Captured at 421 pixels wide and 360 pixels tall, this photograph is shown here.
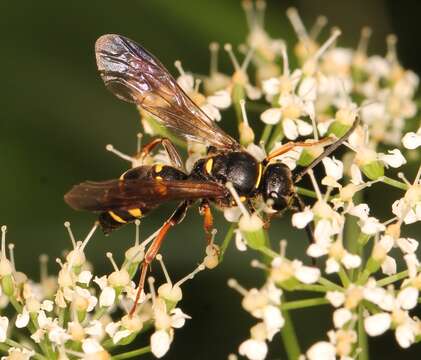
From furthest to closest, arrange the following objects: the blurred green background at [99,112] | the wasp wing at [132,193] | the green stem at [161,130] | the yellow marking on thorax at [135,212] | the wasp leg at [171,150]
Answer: the blurred green background at [99,112], the green stem at [161,130], the wasp leg at [171,150], the yellow marking on thorax at [135,212], the wasp wing at [132,193]

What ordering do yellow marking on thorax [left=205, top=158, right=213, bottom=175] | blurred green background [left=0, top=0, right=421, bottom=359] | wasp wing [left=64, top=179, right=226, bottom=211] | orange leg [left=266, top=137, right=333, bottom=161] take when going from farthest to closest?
blurred green background [left=0, top=0, right=421, bottom=359], orange leg [left=266, top=137, right=333, bottom=161], yellow marking on thorax [left=205, top=158, right=213, bottom=175], wasp wing [left=64, top=179, right=226, bottom=211]

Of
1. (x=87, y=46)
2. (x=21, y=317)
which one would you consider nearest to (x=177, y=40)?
(x=87, y=46)

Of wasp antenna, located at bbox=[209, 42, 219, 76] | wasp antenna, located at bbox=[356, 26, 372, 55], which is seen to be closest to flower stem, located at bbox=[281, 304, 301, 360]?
wasp antenna, located at bbox=[209, 42, 219, 76]

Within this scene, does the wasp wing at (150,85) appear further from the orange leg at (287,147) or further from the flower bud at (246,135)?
the orange leg at (287,147)

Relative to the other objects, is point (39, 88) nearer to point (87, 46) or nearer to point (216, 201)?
point (87, 46)

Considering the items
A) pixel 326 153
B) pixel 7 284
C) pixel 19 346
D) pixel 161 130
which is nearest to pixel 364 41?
pixel 161 130

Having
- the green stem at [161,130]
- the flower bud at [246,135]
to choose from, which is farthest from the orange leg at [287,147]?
the green stem at [161,130]

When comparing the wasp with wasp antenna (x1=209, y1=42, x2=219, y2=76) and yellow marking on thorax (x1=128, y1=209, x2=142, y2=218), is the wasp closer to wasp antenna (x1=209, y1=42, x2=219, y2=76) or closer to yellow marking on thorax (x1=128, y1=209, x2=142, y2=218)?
yellow marking on thorax (x1=128, y1=209, x2=142, y2=218)
